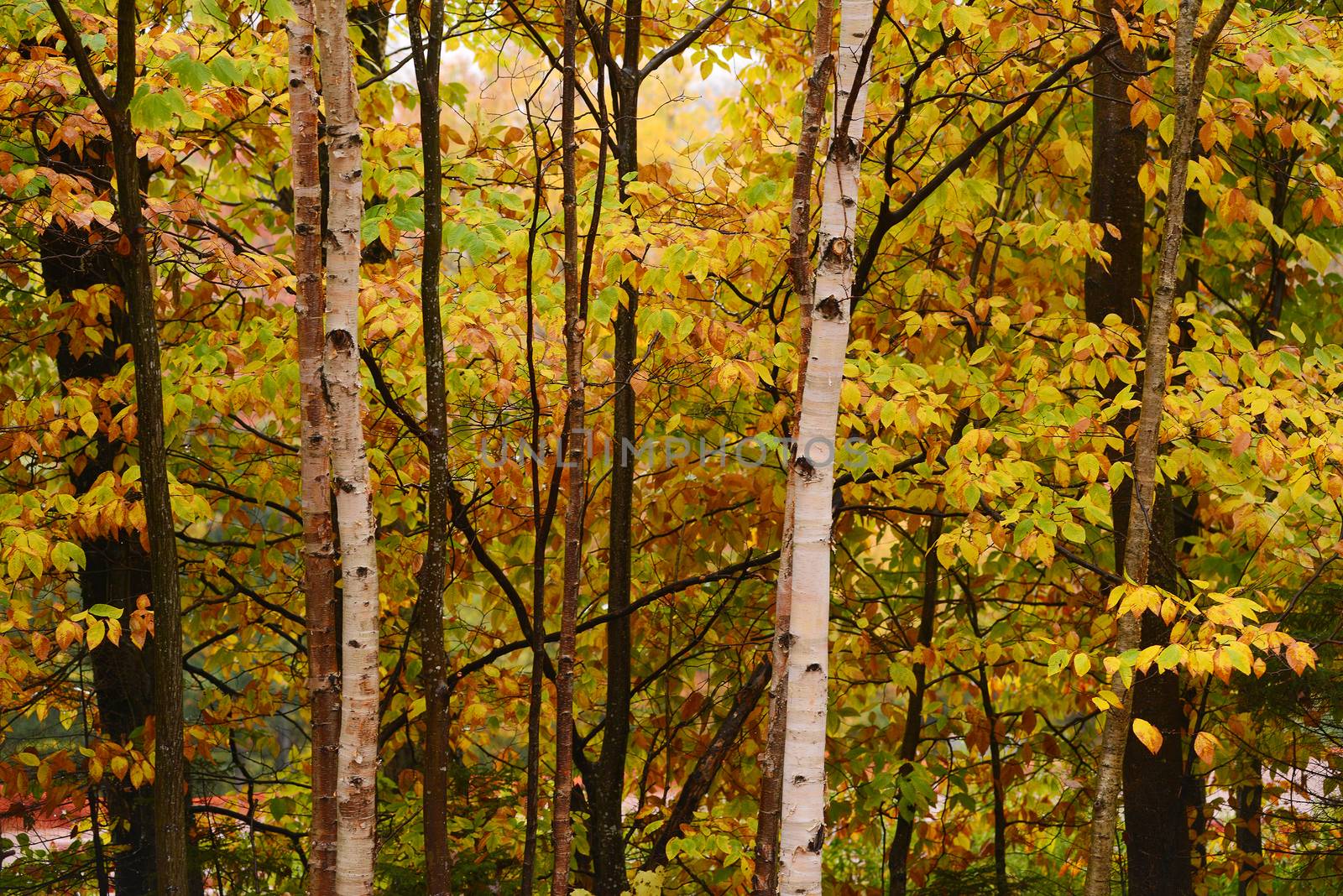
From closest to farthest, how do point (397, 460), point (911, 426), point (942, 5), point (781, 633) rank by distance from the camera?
point (781, 633), point (911, 426), point (942, 5), point (397, 460)

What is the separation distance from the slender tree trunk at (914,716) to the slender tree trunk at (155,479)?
3204 mm

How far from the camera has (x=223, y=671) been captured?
6.76 meters

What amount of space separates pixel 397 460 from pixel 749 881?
2.41 m

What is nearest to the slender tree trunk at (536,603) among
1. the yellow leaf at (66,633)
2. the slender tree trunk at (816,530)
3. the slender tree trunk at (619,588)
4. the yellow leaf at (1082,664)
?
the slender tree trunk at (619,588)

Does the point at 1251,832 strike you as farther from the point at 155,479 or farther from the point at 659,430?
the point at 155,479

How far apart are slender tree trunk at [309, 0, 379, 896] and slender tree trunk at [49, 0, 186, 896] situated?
2.20ft

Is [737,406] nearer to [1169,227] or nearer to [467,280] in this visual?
[467,280]

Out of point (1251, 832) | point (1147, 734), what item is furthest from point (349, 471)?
point (1251, 832)

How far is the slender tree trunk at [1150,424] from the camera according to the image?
366cm

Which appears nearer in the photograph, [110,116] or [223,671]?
[110,116]

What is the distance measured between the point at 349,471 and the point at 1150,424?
A: 8.65ft

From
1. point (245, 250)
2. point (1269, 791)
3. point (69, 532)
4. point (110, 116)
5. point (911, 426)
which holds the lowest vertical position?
point (1269, 791)

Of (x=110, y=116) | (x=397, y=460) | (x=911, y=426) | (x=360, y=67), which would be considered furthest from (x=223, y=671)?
(x=911, y=426)

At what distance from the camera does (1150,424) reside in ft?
12.1
